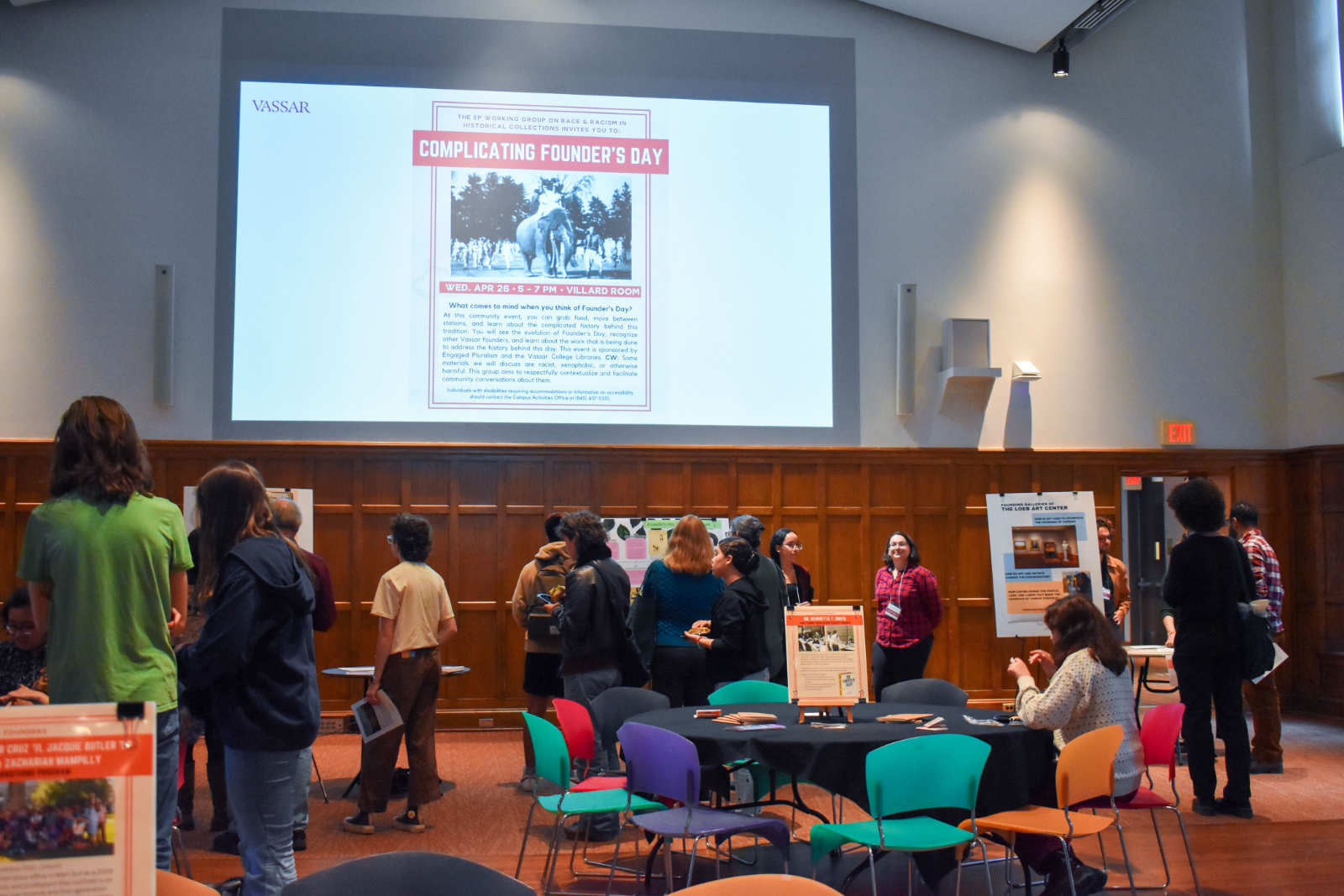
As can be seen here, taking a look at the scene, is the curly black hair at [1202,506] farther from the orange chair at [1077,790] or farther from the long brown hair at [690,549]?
the long brown hair at [690,549]

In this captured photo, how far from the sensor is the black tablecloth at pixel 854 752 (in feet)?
12.3

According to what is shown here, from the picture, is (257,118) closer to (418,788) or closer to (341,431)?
(341,431)

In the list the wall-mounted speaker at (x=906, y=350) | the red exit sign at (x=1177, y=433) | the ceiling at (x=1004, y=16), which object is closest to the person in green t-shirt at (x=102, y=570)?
the wall-mounted speaker at (x=906, y=350)

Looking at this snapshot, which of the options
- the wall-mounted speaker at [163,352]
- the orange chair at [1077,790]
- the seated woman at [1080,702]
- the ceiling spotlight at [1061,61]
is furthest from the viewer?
the ceiling spotlight at [1061,61]

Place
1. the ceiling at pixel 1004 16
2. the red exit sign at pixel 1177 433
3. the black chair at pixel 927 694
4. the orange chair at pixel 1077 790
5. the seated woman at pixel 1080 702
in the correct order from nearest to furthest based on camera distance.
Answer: the orange chair at pixel 1077 790 < the seated woman at pixel 1080 702 < the black chair at pixel 927 694 < the ceiling at pixel 1004 16 < the red exit sign at pixel 1177 433

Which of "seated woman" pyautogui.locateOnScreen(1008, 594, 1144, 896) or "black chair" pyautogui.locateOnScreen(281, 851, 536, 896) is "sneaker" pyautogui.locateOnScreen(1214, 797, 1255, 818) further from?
"black chair" pyautogui.locateOnScreen(281, 851, 536, 896)

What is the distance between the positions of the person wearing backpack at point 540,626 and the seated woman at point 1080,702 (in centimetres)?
282

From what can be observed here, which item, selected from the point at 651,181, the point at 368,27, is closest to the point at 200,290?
the point at 368,27

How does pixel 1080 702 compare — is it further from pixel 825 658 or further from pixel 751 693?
pixel 751 693

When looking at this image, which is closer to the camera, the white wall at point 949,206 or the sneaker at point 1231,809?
the sneaker at point 1231,809

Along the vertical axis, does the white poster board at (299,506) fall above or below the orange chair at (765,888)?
above

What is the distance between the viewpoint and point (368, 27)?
27.7 ft

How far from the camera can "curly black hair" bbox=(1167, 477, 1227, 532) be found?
5.55 metres

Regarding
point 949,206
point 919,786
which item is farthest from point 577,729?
point 949,206
